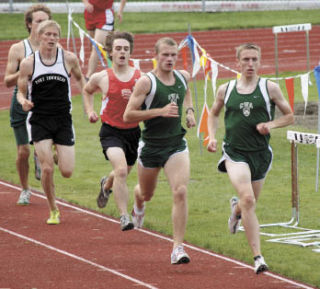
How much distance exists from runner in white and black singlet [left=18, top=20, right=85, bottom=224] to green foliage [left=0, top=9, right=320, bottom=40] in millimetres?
19980

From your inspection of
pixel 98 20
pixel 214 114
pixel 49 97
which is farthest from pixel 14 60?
pixel 98 20

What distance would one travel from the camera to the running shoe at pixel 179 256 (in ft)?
28.7

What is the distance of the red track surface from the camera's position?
2683 centimetres

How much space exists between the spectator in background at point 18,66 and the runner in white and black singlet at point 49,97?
0.49 metres

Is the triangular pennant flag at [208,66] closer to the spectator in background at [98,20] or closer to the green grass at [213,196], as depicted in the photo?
the green grass at [213,196]

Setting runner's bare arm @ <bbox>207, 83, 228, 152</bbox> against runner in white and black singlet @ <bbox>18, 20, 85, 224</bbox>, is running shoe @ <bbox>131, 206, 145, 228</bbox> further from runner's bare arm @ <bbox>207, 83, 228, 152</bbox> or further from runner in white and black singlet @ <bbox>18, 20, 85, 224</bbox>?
runner's bare arm @ <bbox>207, 83, 228, 152</bbox>

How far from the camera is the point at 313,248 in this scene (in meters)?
9.71

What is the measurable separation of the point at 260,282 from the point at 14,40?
72.1 feet

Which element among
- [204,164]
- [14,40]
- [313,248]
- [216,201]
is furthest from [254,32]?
[313,248]

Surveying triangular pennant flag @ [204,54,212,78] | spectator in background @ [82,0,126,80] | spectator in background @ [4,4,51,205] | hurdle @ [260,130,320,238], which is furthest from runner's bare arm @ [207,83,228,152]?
spectator in background @ [82,0,126,80]

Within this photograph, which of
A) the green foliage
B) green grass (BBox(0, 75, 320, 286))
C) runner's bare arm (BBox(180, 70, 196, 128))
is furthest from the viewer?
the green foliage

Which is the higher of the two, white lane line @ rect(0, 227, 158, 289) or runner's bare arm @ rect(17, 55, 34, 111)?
runner's bare arm @ rect(17, 55, 34, 111)

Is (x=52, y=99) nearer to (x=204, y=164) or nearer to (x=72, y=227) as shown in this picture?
(x=72, y=227)

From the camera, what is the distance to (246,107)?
8.81 m
